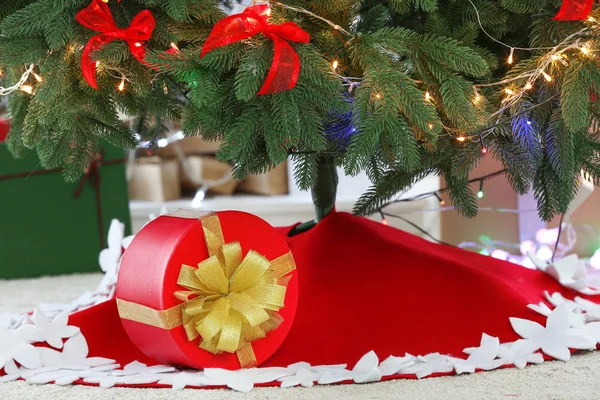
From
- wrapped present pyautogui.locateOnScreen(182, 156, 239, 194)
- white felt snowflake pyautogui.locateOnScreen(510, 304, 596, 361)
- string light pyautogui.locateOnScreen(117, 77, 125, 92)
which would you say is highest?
string light pyautogui.locateOnScreen(117, 77, 125, 92)

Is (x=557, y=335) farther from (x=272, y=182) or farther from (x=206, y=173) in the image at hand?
(x=206, y=173)

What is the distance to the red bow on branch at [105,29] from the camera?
2.97 ft

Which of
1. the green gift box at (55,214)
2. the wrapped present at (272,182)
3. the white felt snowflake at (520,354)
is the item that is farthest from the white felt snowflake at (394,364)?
the wrapped present at (272,182)

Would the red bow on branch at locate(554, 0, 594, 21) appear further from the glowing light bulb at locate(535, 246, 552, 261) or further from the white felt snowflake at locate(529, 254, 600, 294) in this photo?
the glowing light bulb at locate(535, 246, 552, 261)

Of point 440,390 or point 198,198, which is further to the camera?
point 198,198

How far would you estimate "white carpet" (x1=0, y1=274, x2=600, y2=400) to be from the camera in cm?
89

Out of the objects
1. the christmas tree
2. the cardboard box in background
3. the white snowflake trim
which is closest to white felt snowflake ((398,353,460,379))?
the white snowflake trim

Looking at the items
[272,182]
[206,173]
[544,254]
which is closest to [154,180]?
[206,173]

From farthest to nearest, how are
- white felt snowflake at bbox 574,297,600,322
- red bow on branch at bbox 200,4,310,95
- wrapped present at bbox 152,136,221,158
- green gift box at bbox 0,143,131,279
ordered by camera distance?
wrapped present at bbox 152,136,221,158 → green gift box at bbox 0,143,131,279 → white felt snowflake at bbox 574,297,600,322 → red bow on branch at bbox 200,4,310,95

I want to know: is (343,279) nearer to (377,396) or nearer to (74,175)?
(377,396)

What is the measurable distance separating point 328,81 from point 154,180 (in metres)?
1.38

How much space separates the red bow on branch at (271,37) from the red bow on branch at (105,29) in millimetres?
89

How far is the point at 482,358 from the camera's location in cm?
97

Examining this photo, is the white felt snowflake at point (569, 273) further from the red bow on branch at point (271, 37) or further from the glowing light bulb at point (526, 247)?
A: the red bow on branch at point (271, 37)
